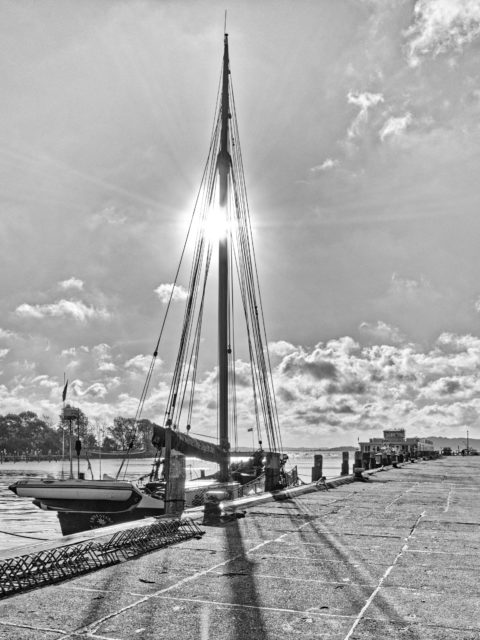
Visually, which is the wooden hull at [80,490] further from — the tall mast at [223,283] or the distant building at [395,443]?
the distant building at [395,443]

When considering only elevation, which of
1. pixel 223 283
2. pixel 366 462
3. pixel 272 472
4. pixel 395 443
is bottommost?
pixel 395 443

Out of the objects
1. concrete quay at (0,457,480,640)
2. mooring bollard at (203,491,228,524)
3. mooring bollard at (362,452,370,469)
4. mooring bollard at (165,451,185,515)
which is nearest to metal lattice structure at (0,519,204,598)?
concrete quay at (0,457,480,640)

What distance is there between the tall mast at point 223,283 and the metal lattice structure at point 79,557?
607 inches

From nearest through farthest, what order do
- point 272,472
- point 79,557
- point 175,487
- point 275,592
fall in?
point 275,592
point 79,557
point 175,487
point 272,472

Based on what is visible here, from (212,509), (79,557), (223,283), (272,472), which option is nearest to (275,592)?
Result: (79,557)

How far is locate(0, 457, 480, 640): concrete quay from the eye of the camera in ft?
18.9

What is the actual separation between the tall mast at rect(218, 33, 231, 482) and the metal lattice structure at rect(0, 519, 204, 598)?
607 inches

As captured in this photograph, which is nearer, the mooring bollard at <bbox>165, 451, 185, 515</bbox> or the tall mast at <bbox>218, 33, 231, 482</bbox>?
the mooring bollard at <bbox>165, 451, 185, 515</bbox>

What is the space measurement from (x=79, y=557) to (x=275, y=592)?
9.98 ft

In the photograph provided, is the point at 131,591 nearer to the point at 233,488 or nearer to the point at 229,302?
the point at 233,488

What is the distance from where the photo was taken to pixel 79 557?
336 inches

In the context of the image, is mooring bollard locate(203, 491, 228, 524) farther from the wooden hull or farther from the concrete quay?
the wooden hull

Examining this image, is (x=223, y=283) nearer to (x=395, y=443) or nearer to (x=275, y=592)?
(x=275, y=592)

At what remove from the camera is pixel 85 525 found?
22812 mm
